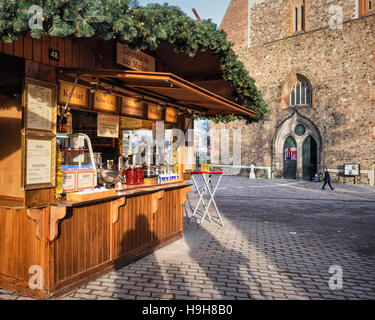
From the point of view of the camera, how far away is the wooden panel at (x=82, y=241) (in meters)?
3.87

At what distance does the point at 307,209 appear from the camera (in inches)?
436

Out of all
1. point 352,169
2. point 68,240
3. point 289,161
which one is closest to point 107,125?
point 68,240

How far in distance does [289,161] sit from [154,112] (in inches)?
785

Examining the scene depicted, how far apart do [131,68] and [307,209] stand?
8.25m

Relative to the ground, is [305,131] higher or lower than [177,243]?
higher

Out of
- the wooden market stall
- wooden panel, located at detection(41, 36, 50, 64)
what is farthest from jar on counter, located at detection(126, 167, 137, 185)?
wooden panel, located at detection(41, 36, 50, 64)

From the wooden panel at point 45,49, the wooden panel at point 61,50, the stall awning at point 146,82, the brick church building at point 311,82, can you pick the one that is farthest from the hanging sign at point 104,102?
the brick church building at point 311,82

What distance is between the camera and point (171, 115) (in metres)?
7.11

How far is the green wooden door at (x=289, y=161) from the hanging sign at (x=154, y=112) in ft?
63.8

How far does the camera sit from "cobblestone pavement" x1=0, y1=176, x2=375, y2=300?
4.08 metres

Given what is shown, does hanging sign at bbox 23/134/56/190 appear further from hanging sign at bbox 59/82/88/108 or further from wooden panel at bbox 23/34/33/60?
wooden panel at bbox 23/34/33/60
